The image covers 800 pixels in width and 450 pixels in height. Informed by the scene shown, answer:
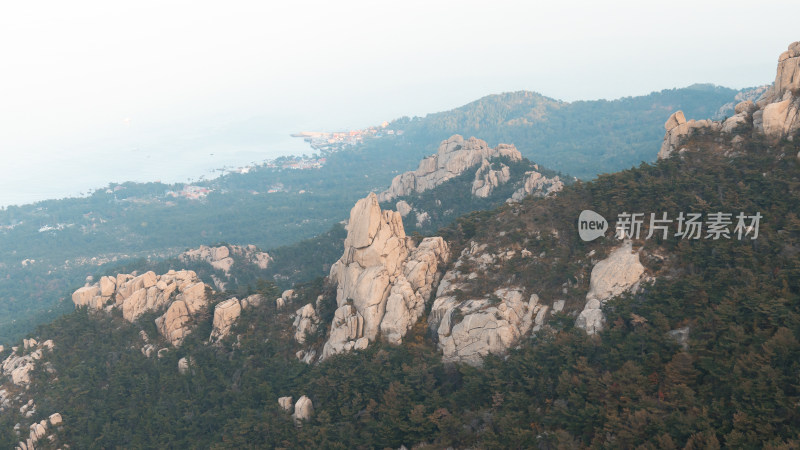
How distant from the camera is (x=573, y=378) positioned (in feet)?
66.7

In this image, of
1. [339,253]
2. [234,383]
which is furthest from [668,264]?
[339,253]

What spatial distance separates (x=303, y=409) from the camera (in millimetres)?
25797

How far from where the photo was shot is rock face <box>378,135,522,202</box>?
270ft

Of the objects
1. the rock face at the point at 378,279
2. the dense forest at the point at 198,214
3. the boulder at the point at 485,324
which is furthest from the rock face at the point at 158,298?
the dense forest at the point at 198,214

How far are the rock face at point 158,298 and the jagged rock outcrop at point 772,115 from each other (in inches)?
1424

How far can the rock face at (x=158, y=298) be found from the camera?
36000mm

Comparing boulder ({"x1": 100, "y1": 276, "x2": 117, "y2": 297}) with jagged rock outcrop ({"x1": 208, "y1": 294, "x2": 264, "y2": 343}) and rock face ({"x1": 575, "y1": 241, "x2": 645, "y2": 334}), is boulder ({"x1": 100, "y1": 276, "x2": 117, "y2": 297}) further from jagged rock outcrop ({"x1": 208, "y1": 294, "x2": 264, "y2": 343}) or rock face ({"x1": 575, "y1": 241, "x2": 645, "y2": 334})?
rock face ({"x1": 575, "y1": 241, "x2": 645, "y2": 334})

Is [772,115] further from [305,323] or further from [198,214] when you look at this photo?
Answer: [198,214]

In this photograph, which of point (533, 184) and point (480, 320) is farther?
point (533, 184)

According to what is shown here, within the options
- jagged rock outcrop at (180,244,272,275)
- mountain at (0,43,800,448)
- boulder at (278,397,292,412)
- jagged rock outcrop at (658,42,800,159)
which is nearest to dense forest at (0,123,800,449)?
mountain at (0,43,800,448)

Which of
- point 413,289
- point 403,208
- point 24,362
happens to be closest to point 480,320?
point 413,289

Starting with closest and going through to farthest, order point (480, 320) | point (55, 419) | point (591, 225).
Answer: point (480, 320) → point (591, 225) → point (55, 419)

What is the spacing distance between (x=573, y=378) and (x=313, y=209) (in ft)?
389

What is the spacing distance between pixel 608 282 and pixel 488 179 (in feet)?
166
